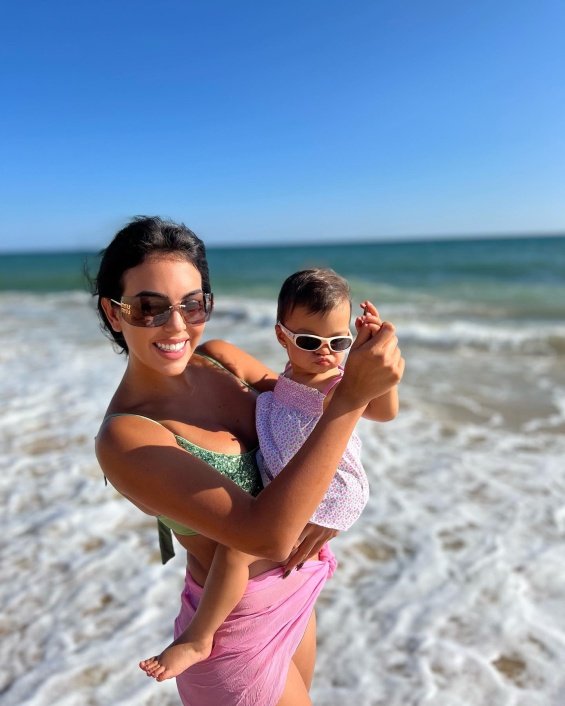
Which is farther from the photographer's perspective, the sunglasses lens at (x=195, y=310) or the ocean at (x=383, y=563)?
the ocean at (x=383, y=563)

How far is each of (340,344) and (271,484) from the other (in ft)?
2.07

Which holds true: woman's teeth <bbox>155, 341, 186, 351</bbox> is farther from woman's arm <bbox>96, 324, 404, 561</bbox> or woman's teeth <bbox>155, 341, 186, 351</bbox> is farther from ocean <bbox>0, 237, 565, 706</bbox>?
ocean <bbox>0, 237, 565, 706</bbox>

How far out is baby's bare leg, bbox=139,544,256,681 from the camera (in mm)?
1738

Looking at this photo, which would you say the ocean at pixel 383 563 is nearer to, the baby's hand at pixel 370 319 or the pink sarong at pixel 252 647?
the baby's hand at pixel 370 319

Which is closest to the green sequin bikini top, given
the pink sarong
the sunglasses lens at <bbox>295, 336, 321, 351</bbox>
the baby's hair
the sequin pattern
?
the sequin pattern

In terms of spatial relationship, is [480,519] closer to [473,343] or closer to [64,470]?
[64,470]

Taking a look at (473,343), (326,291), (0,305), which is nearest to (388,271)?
(0,305)

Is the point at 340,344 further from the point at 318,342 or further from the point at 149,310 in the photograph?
the point at 149,310

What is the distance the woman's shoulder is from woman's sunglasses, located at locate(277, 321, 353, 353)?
330 millimetres

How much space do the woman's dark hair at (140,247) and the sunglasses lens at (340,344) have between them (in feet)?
1.61

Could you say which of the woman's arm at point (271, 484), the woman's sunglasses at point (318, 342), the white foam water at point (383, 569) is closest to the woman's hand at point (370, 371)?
the woman's arm at point (271, 484)

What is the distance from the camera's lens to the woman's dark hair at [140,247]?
176 centimetres

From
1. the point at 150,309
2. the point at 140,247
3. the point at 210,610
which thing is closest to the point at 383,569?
the point at 210,610

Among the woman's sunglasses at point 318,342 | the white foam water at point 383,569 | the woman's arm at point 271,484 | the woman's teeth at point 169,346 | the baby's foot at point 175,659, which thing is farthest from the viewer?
the white foam water at point 383,569
